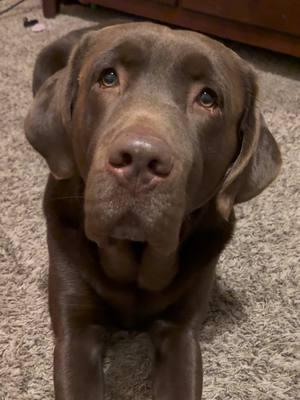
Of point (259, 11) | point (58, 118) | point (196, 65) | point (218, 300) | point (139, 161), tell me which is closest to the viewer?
point (139, 161)

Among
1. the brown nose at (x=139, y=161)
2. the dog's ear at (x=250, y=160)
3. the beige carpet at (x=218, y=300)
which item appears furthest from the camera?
the beige carpet at (x=218, y=300)

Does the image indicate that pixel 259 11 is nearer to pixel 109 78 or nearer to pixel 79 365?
pixel 109 78

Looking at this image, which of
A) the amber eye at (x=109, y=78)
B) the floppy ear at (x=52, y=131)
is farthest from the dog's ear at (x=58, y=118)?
the amber eye at (x=109, y=78)

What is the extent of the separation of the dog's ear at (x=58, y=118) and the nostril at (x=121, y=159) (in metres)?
0.27

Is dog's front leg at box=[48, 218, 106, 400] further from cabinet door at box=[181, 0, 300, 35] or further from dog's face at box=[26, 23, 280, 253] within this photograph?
cabinet door at box=[181, 0, 300, 35]

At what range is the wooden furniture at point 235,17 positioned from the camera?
2363 millimetres

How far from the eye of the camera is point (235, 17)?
2.43 meters

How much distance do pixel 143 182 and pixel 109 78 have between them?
0.26 m

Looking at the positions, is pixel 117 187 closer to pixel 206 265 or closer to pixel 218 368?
pixel 206 265

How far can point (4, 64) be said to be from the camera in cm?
232

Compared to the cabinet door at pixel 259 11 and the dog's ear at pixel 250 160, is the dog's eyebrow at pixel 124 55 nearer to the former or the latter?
the dog's ear at pixel 250 160

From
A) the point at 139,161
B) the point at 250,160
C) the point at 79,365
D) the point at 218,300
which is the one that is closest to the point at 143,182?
the point at 139,161

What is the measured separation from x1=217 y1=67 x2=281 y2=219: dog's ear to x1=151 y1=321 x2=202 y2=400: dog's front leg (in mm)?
293

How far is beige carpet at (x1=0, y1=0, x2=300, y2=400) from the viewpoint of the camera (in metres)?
1.38
